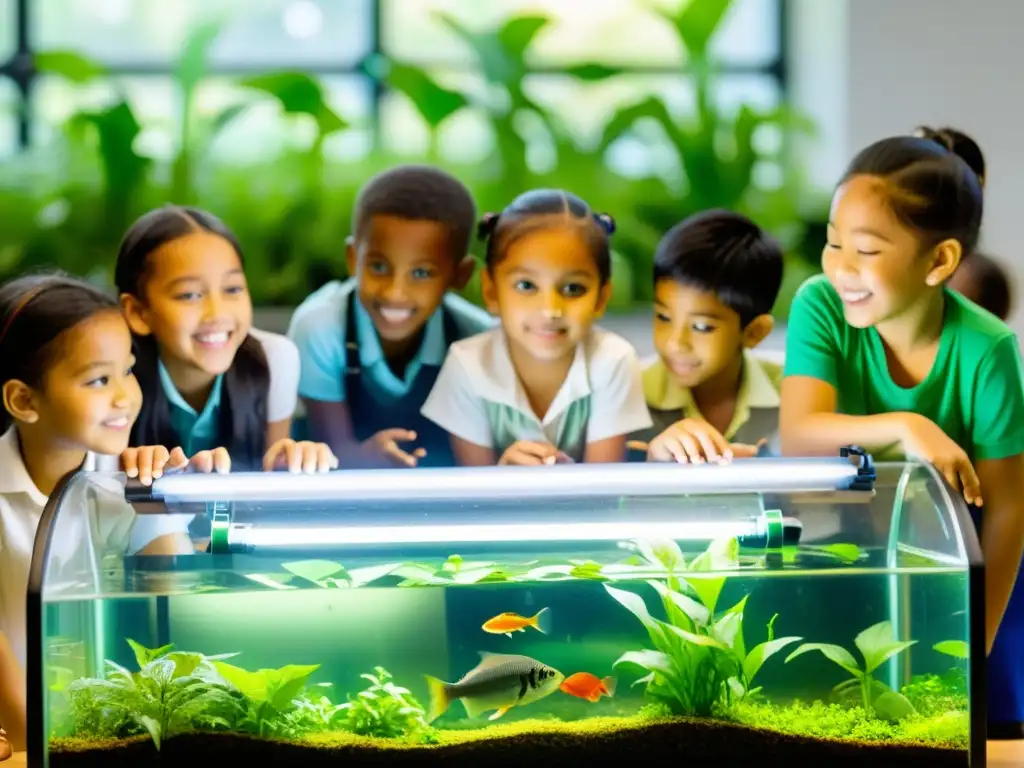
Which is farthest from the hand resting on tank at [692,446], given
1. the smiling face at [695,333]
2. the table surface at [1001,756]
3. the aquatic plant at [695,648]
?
the table surface at [1001,756]

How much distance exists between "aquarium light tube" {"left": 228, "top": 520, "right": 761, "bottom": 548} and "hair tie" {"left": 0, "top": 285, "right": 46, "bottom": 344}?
70 cm

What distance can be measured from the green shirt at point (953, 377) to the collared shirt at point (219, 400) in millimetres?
1091

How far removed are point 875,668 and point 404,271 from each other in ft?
4.00

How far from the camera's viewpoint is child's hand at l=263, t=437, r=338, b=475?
2.41 m

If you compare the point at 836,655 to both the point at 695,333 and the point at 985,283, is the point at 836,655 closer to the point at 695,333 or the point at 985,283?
the point at 695,333

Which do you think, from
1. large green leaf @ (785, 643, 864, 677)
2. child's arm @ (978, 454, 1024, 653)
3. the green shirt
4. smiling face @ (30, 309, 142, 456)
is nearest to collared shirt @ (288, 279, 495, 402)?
smiling face @ (30, 309, 142, 456)

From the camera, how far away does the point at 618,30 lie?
2943 mm

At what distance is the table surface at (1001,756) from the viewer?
7.51ft

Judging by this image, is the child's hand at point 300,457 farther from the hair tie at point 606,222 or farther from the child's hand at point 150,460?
the hair tie at point 606,222

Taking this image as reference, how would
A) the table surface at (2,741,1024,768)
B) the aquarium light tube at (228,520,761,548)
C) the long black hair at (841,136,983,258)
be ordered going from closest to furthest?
the aquarium light tube at (228,520,761,548) → the table surface at (2,741,1024,768) → the long black hair at (841,136,983,258)

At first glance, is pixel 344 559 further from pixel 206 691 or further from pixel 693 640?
pixel 693 640

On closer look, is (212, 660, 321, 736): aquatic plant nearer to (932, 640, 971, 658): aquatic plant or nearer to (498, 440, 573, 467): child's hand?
(498, 440, 573, 467): child's hand

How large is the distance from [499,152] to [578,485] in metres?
0.86

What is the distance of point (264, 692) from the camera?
6.48 feet
